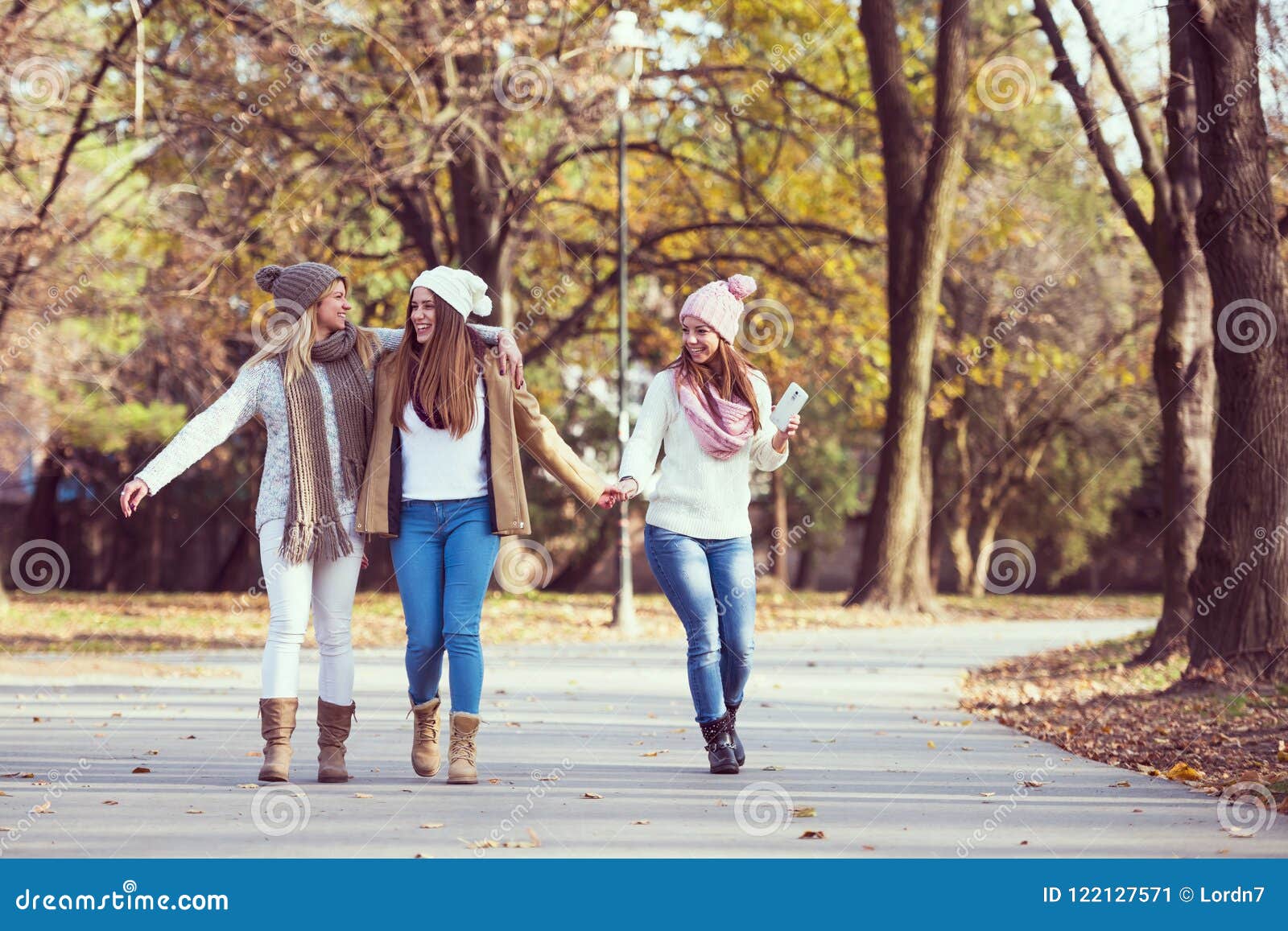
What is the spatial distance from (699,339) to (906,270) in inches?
529

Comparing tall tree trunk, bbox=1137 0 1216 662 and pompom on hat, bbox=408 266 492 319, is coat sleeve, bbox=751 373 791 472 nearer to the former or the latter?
pompom on hat, bbox=408 266 492 319

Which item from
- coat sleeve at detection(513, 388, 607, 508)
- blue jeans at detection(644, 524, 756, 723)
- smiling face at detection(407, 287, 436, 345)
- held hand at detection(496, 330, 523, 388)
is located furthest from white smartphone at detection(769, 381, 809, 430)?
smiling face at detection(407, 287, 436, 345)

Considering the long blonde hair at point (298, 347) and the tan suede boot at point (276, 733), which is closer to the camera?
the tan suede boot at point (276, 733)

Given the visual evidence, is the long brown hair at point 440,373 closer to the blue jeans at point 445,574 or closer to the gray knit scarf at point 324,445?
the gray knit scarf at point 324,445

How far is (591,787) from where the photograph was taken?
6.51 metres

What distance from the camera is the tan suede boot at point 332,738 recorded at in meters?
6.44

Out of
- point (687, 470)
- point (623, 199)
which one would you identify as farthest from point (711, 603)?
point (623, 199)

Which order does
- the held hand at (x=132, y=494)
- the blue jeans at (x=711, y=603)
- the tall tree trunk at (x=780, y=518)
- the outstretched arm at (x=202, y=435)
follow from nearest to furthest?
the held hand at (x=132, y=494)
the outstretched arm at (x=202, y=435)
the blue jeans at (x=711, y=603)
the tall tree trunk at (x=780, y=518)

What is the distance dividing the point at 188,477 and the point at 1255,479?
26169 millimetres

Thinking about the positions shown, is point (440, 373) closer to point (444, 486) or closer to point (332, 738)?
point (444, 486)

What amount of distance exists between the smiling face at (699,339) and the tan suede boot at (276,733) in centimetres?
221

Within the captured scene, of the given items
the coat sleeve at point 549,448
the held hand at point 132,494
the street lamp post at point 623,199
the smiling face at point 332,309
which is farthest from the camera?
the street lamp post at point 623,199

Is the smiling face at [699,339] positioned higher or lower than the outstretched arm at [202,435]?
higher

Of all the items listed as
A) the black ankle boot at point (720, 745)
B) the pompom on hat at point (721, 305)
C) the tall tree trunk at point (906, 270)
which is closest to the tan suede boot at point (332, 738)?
the black ankle boot at point (720, 745)
